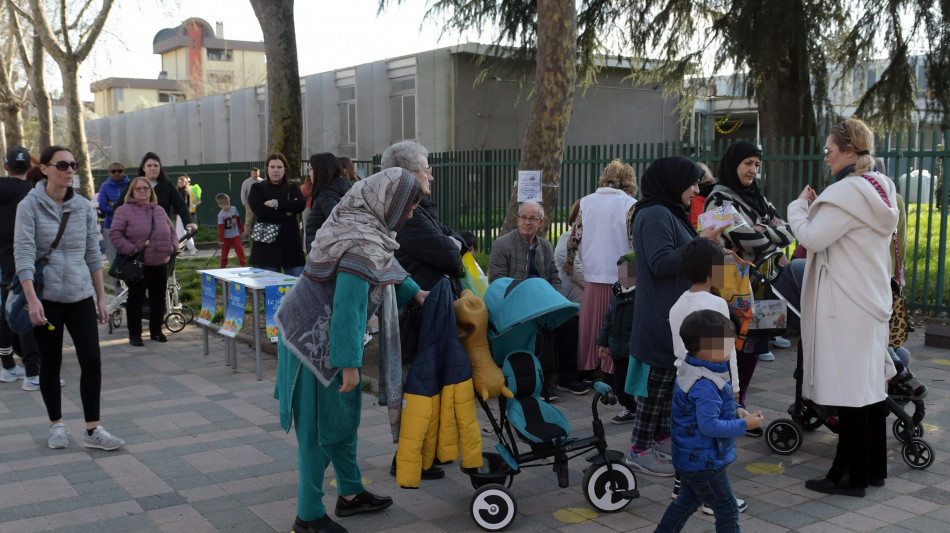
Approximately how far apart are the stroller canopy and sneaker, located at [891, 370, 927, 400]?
231 cm

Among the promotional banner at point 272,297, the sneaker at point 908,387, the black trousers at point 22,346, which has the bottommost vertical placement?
the black trousers at point 22,346

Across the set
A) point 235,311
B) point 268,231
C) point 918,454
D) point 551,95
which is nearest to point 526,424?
point 918,454

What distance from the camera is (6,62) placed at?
90.6ft

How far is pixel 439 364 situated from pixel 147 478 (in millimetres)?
2179

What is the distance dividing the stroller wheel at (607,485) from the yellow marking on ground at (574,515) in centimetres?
6

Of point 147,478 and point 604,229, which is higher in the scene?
point 604,229

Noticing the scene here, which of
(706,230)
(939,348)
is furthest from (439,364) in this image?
(939,348)

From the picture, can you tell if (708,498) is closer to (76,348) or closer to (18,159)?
(76,348)

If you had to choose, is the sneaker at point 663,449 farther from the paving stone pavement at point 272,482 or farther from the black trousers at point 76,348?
the black trousers at point 76,348

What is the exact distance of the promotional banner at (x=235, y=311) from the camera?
299 inches

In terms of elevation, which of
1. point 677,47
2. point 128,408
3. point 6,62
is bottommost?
point 128,408

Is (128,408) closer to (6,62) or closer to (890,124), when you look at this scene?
(890,124)

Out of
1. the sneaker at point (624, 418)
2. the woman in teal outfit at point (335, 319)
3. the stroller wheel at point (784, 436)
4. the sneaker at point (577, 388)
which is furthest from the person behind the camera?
the sneaker at point (577, 388)

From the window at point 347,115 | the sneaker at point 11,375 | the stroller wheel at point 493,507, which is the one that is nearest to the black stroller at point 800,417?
the stroller wheel at point 493,507
